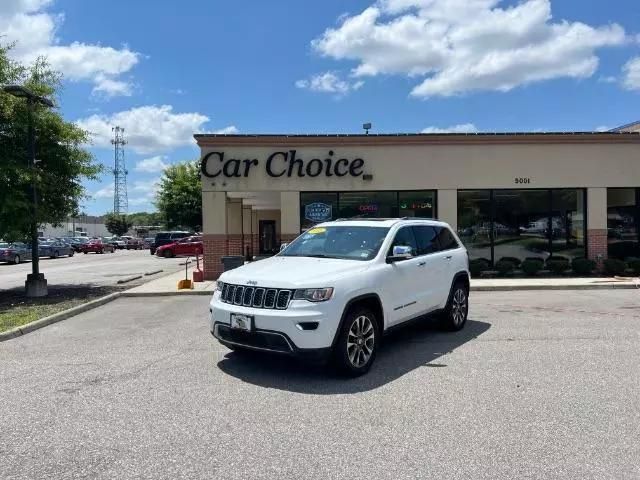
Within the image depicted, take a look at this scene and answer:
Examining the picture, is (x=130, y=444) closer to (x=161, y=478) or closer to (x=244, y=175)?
(x=161, y=478)

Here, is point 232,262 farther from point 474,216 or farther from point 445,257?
point 474,216

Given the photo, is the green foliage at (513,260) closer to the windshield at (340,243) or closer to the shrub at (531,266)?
the shrub at (531,266)

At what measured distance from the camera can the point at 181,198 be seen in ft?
153

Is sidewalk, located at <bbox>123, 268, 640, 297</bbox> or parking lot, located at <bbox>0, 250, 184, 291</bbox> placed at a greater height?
sidewalk, located at <bbox>123, 268, 640, 297</bbox>

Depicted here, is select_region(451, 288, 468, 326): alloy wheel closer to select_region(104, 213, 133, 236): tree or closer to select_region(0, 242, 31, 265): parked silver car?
select_region(0, 242, 31, 265): parked silver car

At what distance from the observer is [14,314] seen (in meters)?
10.7

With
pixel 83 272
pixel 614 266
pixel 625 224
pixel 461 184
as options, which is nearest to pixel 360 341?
pixel 461 184

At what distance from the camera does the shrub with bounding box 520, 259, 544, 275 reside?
1664 cm

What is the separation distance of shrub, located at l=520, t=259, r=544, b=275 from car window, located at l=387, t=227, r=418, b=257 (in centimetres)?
1033

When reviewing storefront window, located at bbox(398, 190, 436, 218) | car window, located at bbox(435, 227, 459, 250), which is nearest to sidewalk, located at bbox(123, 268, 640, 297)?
storefront window, located at bbox(398, 190, 436, 218)

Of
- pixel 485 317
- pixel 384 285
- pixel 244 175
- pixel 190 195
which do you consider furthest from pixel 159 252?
pixel 384 285

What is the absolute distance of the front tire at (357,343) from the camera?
5.83m

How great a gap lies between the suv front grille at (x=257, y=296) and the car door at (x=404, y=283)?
144cm

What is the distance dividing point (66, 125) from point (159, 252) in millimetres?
22221
